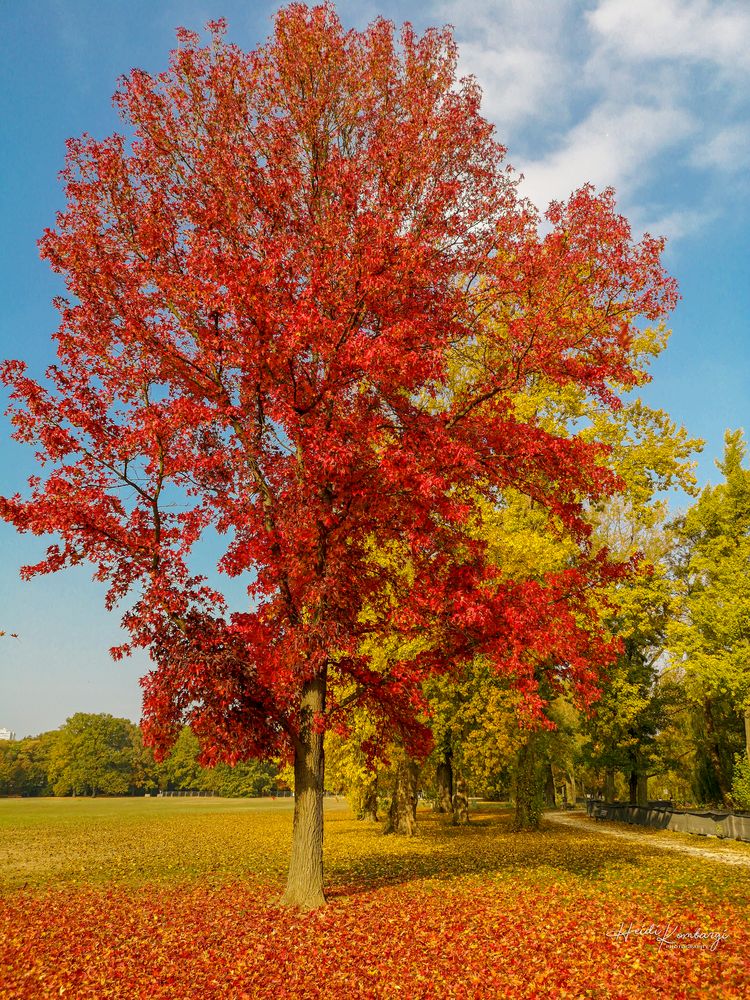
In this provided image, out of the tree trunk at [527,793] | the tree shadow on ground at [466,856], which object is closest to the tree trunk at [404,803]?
the tree shadow on ground at [466,856]

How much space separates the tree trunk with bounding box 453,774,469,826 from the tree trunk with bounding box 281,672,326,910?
23959 mm

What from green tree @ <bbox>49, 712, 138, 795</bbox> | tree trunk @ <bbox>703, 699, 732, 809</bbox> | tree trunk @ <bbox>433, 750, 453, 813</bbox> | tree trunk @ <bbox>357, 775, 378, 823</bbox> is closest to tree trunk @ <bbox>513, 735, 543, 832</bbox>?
tree trunk @ <bbox>357, 775, 378, 823</bbox>

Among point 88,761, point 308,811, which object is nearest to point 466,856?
point 308,811

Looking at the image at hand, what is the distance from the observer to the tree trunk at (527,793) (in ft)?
92.5

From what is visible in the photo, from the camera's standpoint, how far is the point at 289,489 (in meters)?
12.4

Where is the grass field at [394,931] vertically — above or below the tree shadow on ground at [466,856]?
above

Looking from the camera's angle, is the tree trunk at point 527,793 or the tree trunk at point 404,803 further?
the tree trunk at point 527,793

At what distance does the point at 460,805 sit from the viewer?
121 feet

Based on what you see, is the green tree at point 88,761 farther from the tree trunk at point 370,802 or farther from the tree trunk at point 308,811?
the tree trunk at point 308,811

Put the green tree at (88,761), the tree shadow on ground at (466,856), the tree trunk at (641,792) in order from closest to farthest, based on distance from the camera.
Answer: the tree shadow on ground at (466,856), the tree trunk at (641,792), the green tree at (88,761)

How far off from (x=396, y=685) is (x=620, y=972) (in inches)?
213

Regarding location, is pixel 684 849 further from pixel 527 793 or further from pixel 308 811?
pixel 308 811

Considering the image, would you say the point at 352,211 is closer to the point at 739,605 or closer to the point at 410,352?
the point at 410,352

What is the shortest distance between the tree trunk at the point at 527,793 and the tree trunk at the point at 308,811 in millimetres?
18073
